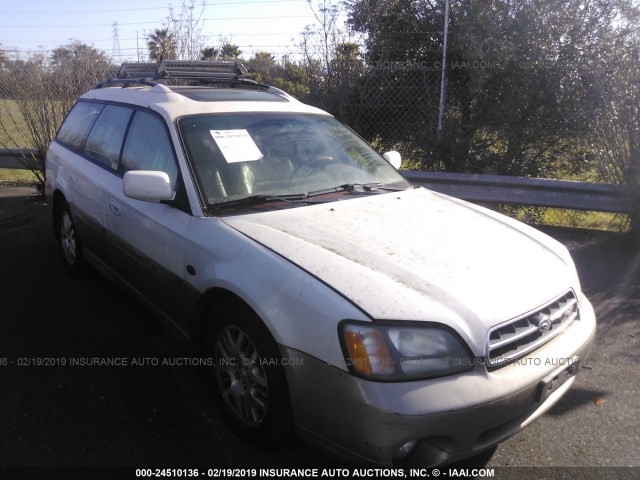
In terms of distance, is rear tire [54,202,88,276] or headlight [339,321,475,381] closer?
headlight [339,321,475,381]

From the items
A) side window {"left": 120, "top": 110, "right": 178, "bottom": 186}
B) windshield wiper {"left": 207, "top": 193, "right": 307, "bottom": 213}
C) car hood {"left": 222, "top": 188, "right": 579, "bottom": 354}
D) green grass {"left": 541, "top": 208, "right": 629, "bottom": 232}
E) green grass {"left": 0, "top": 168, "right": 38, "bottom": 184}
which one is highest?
side window {"left": 120, "top": 110, "right": 178, "bottom": 186}

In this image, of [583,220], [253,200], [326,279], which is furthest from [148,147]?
[583,220]

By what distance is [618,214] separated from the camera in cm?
652

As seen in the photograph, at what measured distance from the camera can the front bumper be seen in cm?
Result: 209

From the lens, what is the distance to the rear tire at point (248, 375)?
2441 millimetres

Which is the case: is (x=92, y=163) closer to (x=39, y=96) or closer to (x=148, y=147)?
(x=148, y=147)

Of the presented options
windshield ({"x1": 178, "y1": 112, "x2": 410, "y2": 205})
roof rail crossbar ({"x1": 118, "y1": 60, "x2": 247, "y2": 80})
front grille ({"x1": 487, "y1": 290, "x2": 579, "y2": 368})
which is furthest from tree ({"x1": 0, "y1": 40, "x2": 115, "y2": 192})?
front grille ({"x1": 487, "y1": 290, "x2": 579, "y2": 368})

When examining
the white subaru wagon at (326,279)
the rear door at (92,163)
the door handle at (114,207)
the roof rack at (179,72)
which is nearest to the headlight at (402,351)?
the white subaru wagon at (326,279)

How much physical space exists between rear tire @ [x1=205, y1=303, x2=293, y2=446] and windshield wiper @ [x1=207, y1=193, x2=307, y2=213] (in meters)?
0.61

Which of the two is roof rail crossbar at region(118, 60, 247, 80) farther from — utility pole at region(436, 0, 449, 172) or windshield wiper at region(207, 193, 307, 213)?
utility pole at region(436, 0, 449, 172)

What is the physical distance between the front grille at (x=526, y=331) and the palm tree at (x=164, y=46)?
8.89 metres

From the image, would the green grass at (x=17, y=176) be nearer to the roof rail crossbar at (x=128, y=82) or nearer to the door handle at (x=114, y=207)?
the roof rail crossbar at (x=128, y=82)

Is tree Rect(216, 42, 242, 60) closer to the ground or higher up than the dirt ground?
higher up

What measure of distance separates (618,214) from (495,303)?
16.6 feet
